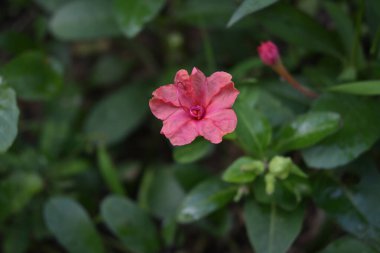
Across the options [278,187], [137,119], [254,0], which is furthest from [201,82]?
[137,119]

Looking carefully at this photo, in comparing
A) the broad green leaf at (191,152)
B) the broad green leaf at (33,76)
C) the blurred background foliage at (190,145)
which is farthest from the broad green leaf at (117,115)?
the broad green leaf at (191,152)

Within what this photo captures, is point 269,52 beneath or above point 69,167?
above

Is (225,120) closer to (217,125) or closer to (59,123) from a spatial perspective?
(217,125)

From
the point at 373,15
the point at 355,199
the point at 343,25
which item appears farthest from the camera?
the point at 343,25

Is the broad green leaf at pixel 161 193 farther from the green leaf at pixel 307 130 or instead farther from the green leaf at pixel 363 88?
the green leaf at pixel 363 88

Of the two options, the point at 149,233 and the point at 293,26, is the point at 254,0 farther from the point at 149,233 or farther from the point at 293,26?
the point at 149,233

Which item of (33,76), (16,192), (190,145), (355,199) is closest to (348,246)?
(355,199)
